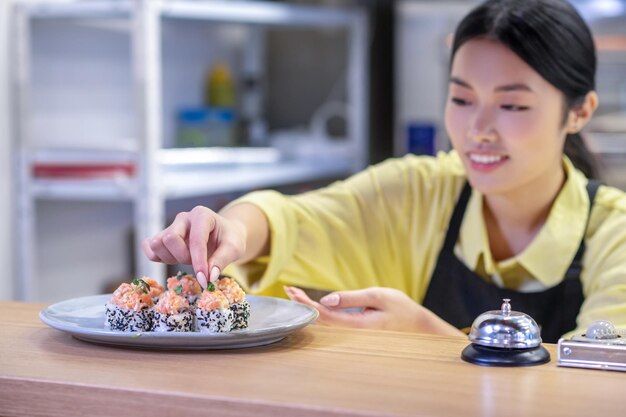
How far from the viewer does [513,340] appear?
1000mm

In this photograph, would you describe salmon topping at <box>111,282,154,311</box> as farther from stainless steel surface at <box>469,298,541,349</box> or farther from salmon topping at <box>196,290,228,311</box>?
stainless steel surface at <box>469,298,541,349</box>

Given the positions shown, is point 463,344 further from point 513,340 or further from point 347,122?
point 347,122

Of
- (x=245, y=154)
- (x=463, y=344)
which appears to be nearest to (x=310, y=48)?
(x=245, y=154)

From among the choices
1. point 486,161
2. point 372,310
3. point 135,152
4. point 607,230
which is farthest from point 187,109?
point 372,310

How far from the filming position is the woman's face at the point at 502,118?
5.25 feet

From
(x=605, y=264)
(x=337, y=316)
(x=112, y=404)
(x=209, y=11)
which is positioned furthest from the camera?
(x=209, y=11)

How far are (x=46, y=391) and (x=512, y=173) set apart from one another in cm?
95

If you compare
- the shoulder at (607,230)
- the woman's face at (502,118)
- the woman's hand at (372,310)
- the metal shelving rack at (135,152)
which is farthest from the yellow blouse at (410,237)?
the metal shelving rack at (135,152)

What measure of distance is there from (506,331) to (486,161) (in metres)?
0.67

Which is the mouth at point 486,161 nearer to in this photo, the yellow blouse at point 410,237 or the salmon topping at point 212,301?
the yellow blouse at point 410,237

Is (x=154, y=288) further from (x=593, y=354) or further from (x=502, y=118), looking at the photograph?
(x=502, y=118)

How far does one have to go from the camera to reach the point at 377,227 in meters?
1.83

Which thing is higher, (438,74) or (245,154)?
(438,74)

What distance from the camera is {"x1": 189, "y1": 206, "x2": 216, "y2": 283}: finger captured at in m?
1.13
